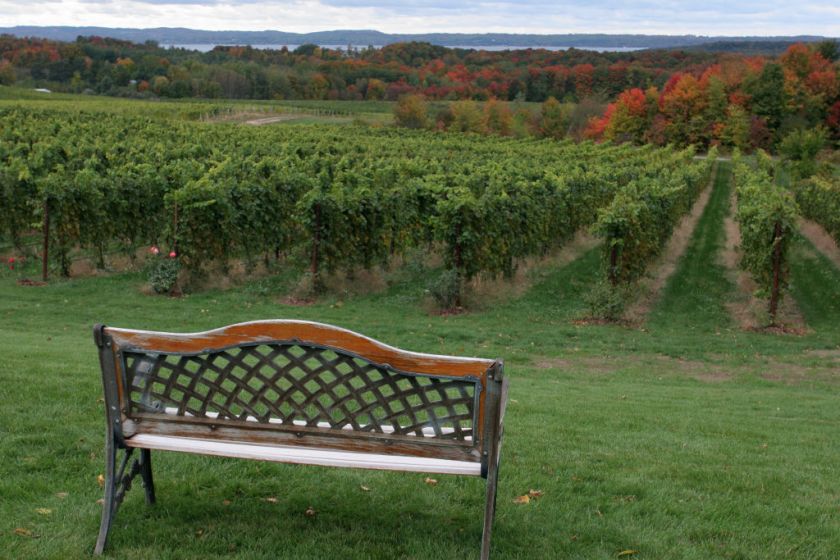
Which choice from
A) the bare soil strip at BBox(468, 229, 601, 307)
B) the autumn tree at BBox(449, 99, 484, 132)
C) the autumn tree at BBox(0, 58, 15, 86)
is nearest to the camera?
the bare soil strip at BBox(468, 229, 601, 307)

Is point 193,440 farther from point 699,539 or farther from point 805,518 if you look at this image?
point 805,518

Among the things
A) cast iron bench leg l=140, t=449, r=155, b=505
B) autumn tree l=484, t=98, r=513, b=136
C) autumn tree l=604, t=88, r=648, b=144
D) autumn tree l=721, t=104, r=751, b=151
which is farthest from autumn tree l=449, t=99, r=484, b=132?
cast iron bench leg l=140, t=449, r=155, b=505

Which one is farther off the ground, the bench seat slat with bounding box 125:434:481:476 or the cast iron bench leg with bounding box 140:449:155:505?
the bench seat slat with bounding box 125:434:481:476

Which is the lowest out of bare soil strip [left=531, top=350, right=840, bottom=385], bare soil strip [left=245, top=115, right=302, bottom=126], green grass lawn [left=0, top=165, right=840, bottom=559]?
bare soil strip [left=245, top=115, right=302, bottom=126]

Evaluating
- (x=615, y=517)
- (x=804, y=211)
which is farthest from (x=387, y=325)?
(x=804, y=211)

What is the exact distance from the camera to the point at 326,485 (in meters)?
4.77

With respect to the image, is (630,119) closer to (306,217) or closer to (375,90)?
(375,90)

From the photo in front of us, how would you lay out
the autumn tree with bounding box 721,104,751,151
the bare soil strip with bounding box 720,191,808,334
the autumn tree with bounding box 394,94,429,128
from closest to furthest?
1. the bare soil strip with bounding box 720,191,808,334
2. the autumn tree with bounding box 721,104,751,151
3. the autumn tree with bounding box 394,94,429,128

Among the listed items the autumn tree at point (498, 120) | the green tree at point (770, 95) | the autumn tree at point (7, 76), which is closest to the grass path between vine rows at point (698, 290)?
the green tree at point (770, 95)

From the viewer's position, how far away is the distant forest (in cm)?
7956

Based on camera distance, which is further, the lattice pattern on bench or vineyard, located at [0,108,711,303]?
vineyard, located at [0,108,711,303]

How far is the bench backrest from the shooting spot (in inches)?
149

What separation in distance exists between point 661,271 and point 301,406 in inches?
817

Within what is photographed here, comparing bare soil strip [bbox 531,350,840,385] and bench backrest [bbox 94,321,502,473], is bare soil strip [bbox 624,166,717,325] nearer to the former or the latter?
bare soil strip [bbox 531,350,840,385]
